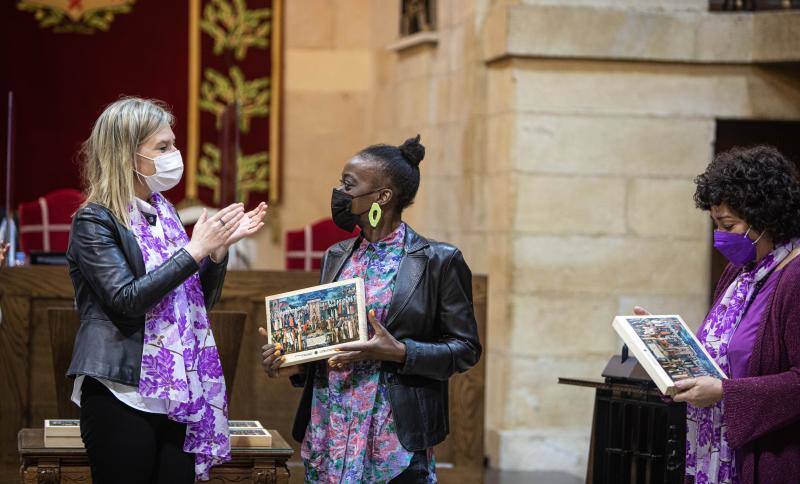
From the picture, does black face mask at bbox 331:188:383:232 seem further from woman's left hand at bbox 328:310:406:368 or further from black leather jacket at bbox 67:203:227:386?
black leather jacket at bbox 67:203:227:386

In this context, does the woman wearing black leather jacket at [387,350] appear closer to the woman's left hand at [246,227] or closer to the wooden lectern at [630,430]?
the woman's left hand at [246,227]

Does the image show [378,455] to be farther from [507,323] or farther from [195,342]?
[507,323]

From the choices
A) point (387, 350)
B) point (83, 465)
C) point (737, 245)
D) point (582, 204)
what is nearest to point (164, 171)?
point (387, 350)

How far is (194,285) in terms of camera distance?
3137mm

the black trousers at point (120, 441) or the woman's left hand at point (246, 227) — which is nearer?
the black trousers at point (120, 441)

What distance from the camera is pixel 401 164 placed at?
323 centimetres

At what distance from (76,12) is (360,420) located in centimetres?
610

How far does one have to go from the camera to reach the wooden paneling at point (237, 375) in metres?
5.10

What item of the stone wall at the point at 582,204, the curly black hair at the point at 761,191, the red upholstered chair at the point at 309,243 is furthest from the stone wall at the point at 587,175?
the curly black hair at the point at 761,191

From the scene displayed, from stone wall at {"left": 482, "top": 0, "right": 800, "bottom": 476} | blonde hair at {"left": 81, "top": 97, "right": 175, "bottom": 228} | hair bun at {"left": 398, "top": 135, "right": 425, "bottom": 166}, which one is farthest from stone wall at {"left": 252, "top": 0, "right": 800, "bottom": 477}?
blonde hair at {"left": 81, "top": 97, "right": 175, "bottom": 228}

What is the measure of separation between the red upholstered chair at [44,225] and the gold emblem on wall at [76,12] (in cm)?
166

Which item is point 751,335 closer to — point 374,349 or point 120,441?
point 374,349

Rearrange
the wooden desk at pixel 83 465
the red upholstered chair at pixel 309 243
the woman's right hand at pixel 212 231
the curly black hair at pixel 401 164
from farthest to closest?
the red upholstered chair at pixel 309 243
the wooden desk at pixel 83 465
the curly black hair at pixel 401 164
the woman's right hand at pixel 212 231

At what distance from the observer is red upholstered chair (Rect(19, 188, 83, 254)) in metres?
7.26
